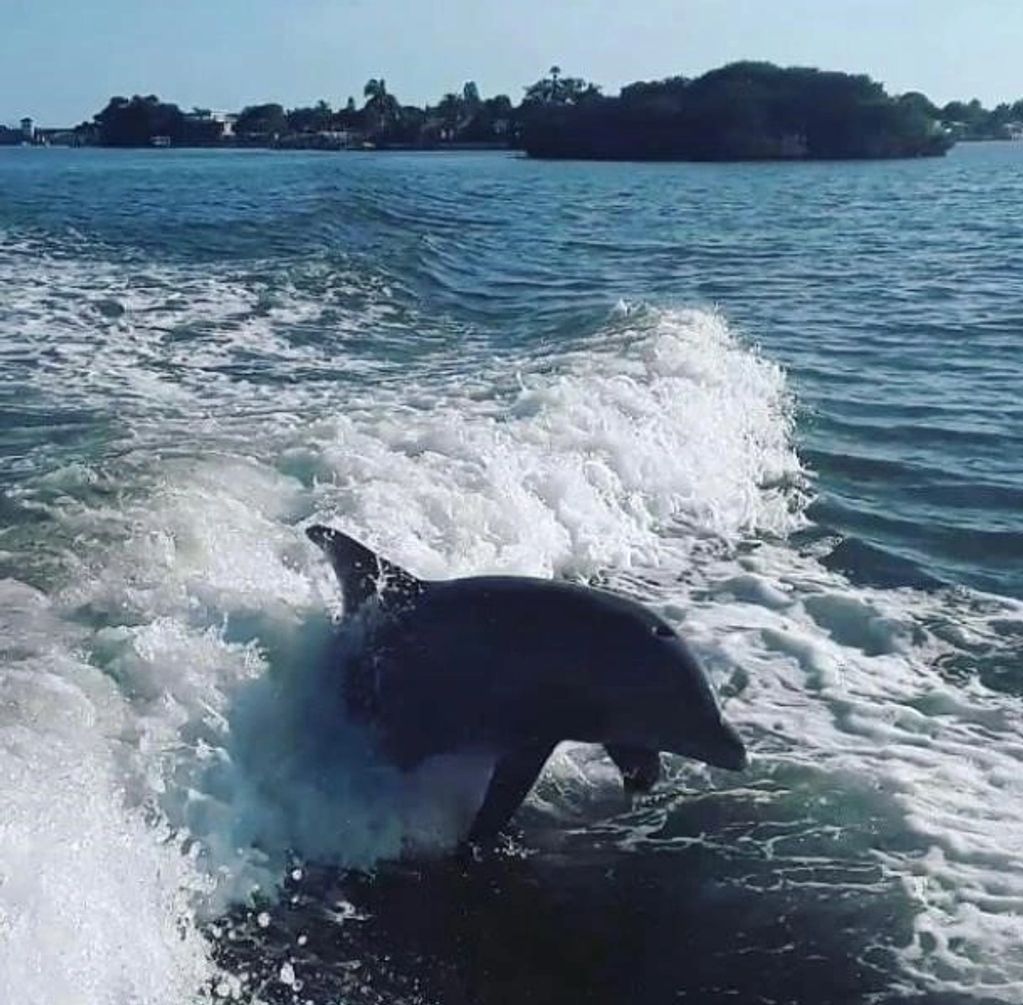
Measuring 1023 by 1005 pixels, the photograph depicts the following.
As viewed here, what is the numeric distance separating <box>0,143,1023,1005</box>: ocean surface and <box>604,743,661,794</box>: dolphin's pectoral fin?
15 centimetres

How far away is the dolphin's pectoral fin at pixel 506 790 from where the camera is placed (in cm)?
604

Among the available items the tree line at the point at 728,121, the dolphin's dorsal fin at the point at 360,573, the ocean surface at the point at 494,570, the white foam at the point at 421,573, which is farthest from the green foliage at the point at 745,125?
the dolphin's dorsal fin at the point at 360,573

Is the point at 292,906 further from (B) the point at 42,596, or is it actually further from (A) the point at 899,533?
(A) the point at 899,533

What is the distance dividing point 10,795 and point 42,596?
208 cm

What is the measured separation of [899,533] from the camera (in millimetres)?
10961

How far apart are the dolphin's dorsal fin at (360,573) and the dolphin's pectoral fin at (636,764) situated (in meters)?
1.07

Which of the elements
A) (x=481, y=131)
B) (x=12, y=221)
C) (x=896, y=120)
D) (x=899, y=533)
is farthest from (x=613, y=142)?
(x=899, y=533)

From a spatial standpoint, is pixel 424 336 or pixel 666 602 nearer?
pixel 666 602

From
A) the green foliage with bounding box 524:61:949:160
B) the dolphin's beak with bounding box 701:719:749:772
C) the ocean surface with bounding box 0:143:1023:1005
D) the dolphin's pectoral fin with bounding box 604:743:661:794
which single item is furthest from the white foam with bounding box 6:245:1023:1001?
the green foliage with bounding box 524:61:949:160

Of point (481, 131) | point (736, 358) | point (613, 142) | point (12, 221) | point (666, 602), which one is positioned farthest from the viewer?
point (481, 131)

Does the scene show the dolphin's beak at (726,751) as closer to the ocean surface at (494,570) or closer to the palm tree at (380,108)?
the ocean surface at (494,570)

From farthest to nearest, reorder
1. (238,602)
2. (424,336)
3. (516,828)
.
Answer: (424,336)
(238,602)
(516,828)

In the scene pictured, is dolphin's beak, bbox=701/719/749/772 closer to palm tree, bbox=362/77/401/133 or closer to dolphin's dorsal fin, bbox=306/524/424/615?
dolphin's dorsal fin, bbox=306/524/424/615

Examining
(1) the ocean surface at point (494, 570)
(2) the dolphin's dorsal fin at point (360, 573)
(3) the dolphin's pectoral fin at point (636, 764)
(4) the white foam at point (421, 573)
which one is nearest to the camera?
(1) the ocean surface at point (494, 570)
